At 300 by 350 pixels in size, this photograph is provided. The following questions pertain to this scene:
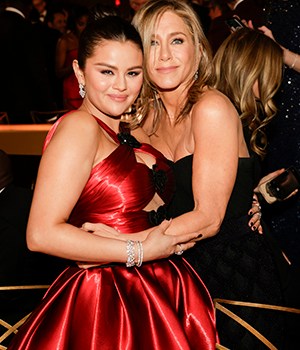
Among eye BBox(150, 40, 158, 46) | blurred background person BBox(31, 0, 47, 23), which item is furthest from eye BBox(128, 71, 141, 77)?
blurred background person BBox(31, 0, 47, 23)

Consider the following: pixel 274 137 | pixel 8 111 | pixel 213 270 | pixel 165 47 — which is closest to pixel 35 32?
pixel 8 111

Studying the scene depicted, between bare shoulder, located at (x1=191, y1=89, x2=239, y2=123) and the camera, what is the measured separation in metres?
0.62

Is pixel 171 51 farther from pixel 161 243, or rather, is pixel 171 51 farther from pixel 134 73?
pixel 161 243

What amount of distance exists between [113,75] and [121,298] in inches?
25.2

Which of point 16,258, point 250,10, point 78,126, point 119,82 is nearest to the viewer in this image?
point 78,126

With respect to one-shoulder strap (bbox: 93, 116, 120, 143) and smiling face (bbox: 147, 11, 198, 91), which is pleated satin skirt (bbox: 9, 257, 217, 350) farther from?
smiling face (bbox: 147, 11, 198, 91)

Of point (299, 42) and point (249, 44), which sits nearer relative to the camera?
point (249, 44)

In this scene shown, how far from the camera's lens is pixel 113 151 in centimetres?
184

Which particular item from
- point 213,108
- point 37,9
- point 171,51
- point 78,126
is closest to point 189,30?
point 171,51

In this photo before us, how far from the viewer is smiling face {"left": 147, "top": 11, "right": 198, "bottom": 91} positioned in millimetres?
2180

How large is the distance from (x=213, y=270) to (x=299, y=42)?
1743 mm

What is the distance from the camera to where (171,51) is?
2182 millimetres

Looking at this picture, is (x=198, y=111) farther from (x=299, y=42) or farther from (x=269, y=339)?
(x=299, y=42)

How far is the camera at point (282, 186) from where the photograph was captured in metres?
2.60
